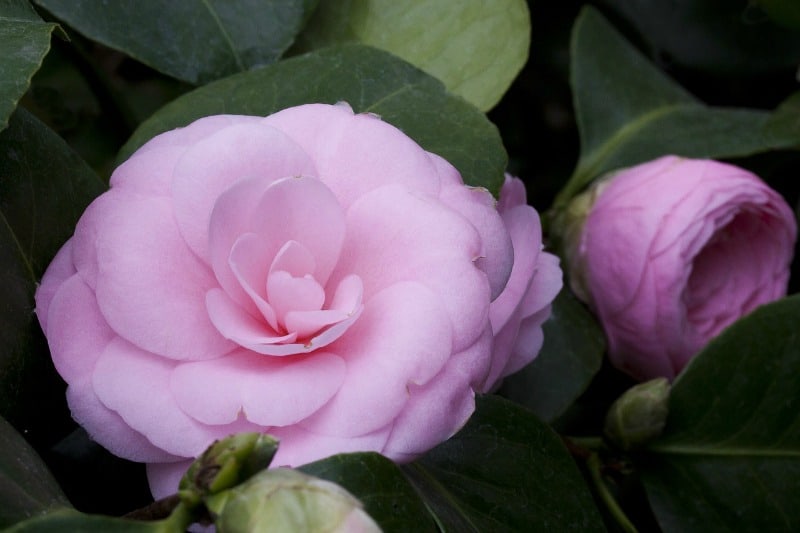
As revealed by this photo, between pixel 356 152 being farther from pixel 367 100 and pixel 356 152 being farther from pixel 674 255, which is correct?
pixel 674 255

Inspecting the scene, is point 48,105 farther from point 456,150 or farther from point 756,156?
point 756,156

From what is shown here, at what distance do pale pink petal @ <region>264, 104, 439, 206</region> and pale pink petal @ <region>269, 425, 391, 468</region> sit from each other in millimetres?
94

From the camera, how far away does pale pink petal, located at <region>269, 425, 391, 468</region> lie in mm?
339

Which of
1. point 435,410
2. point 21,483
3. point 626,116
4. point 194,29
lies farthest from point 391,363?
point 626,116

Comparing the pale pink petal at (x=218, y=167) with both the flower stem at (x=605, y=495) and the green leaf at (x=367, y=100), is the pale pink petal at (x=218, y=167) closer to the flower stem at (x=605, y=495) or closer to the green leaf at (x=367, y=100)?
the green leaf at (x=367, y=100)

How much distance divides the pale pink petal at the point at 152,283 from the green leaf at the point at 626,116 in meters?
0.43

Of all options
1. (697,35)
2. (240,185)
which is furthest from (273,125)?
(697,35)

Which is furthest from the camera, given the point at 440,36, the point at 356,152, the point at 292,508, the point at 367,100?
the point at 440,36

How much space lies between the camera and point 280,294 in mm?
373

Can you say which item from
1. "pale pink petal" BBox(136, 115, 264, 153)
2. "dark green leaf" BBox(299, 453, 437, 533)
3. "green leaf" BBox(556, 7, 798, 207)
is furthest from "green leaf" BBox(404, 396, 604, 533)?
"green leaf" BBox(556, 7, 798, 207)

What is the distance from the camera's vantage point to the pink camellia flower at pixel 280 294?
1.12 ft

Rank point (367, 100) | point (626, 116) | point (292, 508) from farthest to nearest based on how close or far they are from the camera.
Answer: point (626, 116) < point (367, 100) < point (292, 508)

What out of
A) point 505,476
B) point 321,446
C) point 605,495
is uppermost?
point 321,446

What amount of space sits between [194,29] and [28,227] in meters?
0.17
